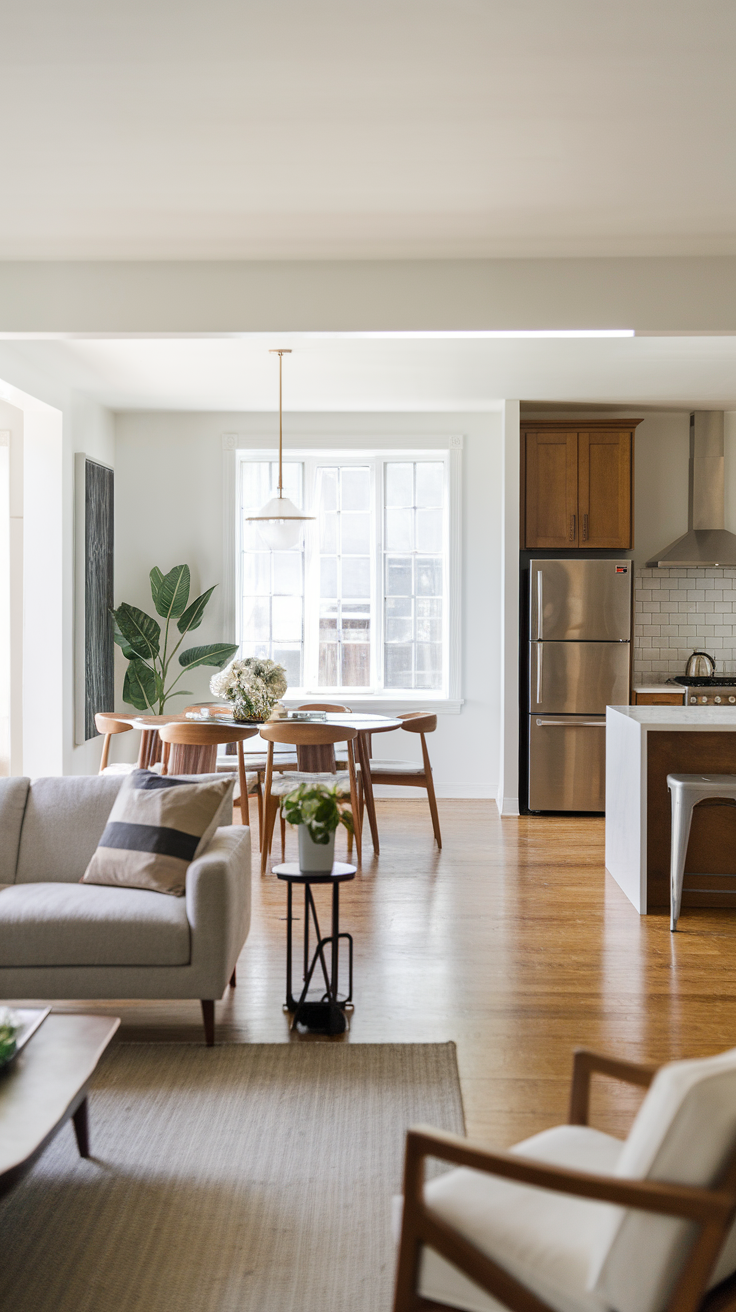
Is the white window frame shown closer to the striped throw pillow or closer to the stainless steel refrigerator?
the stainless steel refrigerator

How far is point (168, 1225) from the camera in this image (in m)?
2.22

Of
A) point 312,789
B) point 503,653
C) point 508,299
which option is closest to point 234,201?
point 508,299

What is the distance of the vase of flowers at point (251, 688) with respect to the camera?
543cm

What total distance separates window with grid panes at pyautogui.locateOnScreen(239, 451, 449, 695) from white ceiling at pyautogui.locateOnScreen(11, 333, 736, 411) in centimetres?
53

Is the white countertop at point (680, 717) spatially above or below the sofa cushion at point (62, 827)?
above

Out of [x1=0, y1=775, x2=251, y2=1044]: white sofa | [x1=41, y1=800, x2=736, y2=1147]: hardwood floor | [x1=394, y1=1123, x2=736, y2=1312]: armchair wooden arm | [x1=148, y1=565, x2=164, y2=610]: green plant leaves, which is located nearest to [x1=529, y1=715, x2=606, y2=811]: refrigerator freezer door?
[x1=41, y1=800, x2=736, y2=1147]: hardwood floor

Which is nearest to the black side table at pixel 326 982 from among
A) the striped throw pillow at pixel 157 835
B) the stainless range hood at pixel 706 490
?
the striped throw pillow at pixel 157 835

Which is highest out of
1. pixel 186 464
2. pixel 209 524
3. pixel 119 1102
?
pixel 186 464

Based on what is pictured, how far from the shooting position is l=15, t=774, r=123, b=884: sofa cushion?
3.59 m

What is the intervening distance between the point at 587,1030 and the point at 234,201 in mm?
3123

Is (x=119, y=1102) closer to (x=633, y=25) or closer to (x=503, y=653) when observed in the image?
(x=633, y=25)

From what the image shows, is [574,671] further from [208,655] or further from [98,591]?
[98,591]

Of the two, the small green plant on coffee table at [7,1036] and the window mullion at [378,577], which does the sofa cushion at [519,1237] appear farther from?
the window mullion at [378,577]

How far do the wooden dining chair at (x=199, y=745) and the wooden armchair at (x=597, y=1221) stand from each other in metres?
3.43
